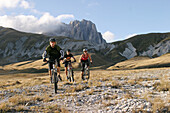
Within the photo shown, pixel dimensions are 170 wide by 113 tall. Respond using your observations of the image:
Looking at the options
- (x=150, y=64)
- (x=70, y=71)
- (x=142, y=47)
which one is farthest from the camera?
(x=142, y=47)

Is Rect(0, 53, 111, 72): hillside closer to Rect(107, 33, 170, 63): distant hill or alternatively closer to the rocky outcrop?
Rect(107, 33, 170, 63): distant hill

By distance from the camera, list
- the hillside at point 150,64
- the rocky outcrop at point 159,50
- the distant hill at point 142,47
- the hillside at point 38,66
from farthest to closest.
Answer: the distant hill at point 142,47
the rocky outcrop at point 159,50
the hillside at point 38,66
the hillside at point 150,64

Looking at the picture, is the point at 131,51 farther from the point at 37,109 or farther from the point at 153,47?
the point at 37,109

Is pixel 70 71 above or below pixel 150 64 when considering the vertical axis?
above

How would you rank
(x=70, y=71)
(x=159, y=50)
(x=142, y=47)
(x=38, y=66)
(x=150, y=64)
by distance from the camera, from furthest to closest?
(x=142, y=47)
(x=159, y=50)
(x=38, y=66)
(x=150, y=64)
(x=70, y=71)

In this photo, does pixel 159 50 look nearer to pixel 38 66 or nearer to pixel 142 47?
pixel 142 47

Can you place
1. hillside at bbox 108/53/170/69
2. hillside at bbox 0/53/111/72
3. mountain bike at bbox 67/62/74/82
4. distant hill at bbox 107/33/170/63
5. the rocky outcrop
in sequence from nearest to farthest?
1. mountain bike at bbox 67/62/74/82
2. hillside at bbox 108/53/170/69
3. hillside at bbox 0/53/111/72
4. the rocky outcrop
5. distant hill at bbox 107/33/170/63

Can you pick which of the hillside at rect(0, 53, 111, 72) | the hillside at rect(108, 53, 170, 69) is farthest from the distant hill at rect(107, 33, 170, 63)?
the hillside at rect(108, 53, 170, 69)

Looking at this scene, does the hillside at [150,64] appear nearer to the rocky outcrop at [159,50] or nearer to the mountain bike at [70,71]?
the rocky outcrop at [159,50]

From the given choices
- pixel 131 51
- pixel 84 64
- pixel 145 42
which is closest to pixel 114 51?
pixel 131 51

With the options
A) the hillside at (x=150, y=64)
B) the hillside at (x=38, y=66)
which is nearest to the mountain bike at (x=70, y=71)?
the hillside at (x=150, y=64)

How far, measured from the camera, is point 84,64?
625 inches

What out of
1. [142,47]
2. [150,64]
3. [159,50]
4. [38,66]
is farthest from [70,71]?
[142,47]

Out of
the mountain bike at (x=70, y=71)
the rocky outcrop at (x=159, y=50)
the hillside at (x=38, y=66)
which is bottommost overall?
the hillside at (x=38, y=66)
